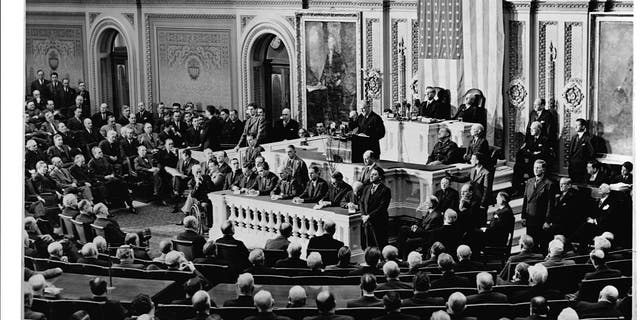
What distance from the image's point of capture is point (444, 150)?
1830 centimetres

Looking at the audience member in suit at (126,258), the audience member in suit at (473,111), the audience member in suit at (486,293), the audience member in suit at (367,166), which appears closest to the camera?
the audience member in suit at (486,293)

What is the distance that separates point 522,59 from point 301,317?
6217 millimetres

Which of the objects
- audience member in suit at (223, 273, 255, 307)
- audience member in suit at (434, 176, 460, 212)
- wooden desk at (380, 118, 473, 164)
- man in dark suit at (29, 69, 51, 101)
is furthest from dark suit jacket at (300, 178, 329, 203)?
man in dark suit at (29, 69, 51, 101)

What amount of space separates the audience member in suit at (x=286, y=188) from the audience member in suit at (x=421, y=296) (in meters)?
3.16

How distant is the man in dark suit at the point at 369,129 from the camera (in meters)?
18.3

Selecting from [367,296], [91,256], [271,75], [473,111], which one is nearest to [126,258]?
[91,256]

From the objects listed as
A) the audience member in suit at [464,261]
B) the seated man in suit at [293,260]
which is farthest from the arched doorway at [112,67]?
the audience member in suit at [464,261]

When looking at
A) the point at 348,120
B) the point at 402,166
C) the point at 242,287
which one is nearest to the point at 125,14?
the point at 348,120

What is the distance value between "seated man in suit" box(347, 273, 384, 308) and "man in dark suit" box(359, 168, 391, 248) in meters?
2.26

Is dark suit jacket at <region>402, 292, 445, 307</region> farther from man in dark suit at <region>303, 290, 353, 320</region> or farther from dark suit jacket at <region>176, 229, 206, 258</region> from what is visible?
dark suit jacket at <region>176, 229, 206, 258</region>

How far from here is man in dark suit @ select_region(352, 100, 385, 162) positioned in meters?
18.3

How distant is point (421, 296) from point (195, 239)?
3213mm

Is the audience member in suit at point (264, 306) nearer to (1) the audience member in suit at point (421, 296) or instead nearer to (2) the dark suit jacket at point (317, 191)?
(1) the audience member in suit at point (421, 296)

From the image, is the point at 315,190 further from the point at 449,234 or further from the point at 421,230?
the point at 449,234
